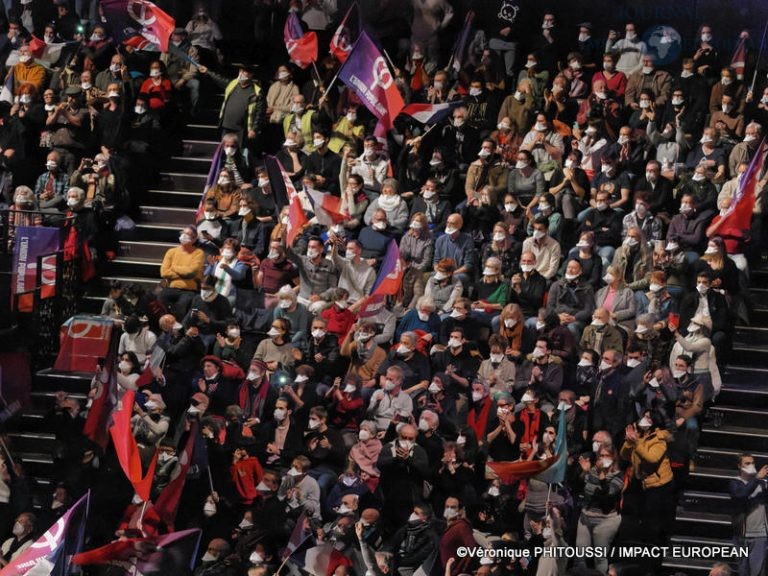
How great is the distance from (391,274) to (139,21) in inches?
224

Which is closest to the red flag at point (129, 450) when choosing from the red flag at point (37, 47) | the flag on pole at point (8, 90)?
the flag on pole at point (8, 90)

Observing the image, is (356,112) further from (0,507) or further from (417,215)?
(0,507)

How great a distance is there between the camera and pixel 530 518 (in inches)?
800

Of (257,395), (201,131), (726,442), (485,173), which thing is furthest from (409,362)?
(201,131)

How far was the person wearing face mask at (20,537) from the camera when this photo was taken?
2041 cm

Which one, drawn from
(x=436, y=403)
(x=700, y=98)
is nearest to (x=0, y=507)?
(x=436, y=403)

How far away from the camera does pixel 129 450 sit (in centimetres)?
2088

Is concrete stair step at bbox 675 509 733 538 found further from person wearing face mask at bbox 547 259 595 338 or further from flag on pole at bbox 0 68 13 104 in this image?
A: flag on pole at bbox 0 68 13 104

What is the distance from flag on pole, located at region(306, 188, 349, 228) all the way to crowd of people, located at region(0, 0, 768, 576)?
119 mm

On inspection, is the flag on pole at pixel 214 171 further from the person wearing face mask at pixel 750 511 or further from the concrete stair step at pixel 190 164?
the person wearing face mask at pixel 750 511

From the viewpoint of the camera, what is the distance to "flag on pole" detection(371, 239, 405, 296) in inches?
875

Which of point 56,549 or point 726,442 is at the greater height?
point 726,442

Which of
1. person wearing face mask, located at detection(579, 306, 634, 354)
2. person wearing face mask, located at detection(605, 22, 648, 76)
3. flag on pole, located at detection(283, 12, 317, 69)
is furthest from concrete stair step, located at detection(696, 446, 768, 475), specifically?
flag on pole, located at detection(283, 12, 317, 69)

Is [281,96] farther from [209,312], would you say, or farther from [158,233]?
[209,312]
